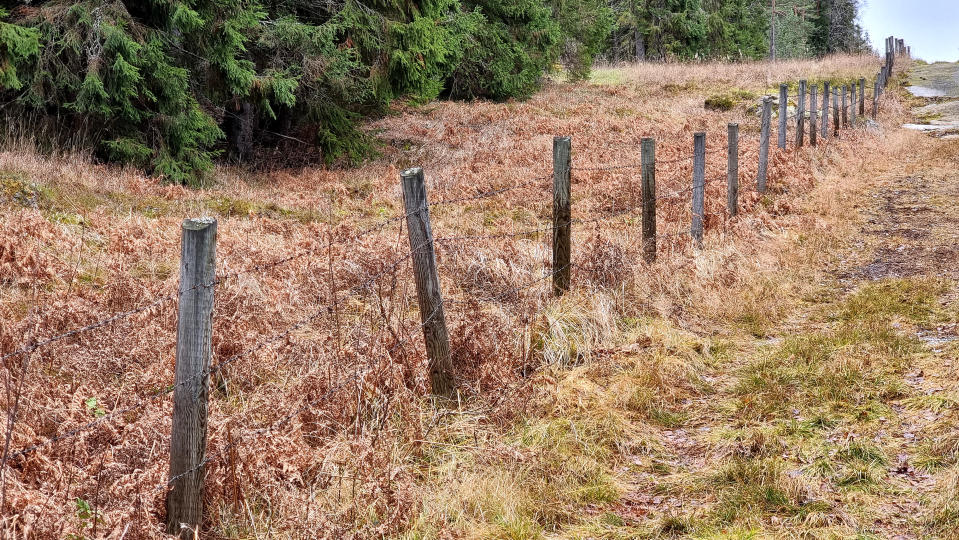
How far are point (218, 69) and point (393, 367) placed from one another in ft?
35.1

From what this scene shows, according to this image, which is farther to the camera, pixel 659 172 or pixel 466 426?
pixel 659 172

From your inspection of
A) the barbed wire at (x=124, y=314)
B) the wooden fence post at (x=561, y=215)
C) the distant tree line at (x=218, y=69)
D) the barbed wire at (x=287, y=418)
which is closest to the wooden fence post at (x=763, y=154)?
the wooden fence post at (x=561, y=215)

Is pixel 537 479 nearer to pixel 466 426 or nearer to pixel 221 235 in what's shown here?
pixel 466 426

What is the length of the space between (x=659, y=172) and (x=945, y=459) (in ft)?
31.3

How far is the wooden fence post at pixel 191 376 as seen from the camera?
309cm

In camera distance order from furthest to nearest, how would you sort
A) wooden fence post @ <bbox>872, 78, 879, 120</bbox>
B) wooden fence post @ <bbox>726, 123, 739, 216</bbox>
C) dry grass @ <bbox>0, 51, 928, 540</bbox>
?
wooden fence post @ <bbox>872, 78, 879, 120</bbox> < wooden fence post @ <bbox>726, 123, 739, 216</bbox> < dry grass @ <bbox>0, 51, 928, 540</bbox>

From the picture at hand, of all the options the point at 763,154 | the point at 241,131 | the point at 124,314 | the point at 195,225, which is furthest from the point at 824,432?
the point at 241,131

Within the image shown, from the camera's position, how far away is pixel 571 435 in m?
4.82

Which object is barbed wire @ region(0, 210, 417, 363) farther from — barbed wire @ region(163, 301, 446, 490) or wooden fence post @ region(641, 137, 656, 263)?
wooden fence post @ region(641, 137, 656, 263)

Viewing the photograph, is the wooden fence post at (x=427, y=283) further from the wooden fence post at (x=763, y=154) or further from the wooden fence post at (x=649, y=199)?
the wooden fence post at (x=763, y=154)

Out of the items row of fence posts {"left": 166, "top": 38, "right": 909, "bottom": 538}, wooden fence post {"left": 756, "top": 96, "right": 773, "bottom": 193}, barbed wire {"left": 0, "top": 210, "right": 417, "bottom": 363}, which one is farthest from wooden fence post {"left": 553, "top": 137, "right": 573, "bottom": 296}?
wooden fence post {"left": 756, "top": 96, "right": 773, "bottom": 193}

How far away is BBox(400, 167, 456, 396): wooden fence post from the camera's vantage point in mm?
4695

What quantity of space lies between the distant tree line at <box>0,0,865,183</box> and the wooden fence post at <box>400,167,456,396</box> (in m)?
8.44

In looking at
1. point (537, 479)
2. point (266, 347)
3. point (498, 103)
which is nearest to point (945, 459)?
point (537, 479)
